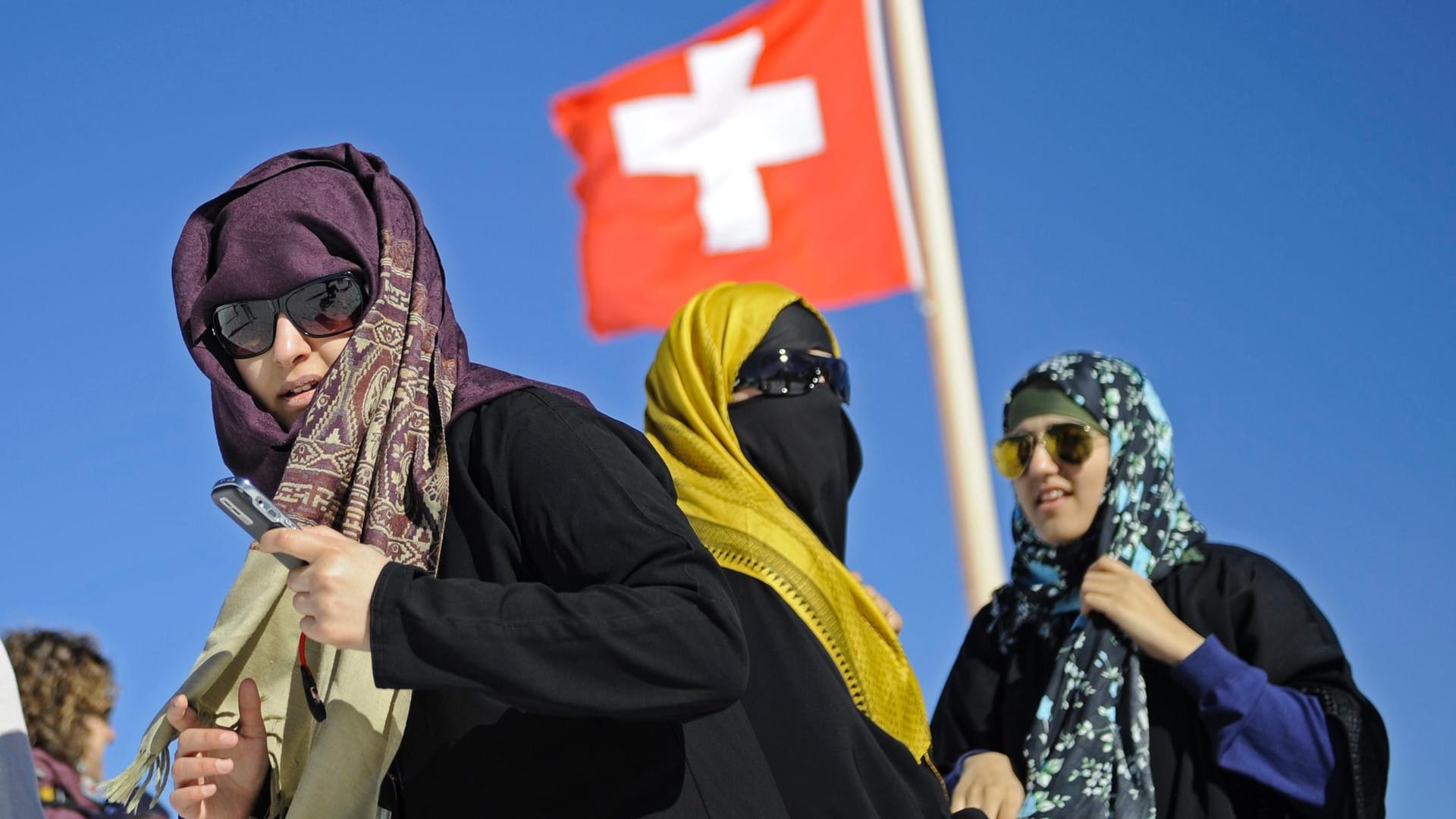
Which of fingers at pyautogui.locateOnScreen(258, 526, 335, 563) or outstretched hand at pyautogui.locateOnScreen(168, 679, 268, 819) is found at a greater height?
fingers at pyautogui.locateOnScreen(258, 526, 335, 563)

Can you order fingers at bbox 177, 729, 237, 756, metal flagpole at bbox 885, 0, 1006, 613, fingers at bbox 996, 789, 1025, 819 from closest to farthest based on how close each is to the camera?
fingers at bbox 177, 729, 237, 756
fingers at bbox 996, 789, 1025, 819
metal flagpole at bbox 885, 0, 1006, 613

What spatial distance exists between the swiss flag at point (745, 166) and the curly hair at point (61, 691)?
5218 millimetres

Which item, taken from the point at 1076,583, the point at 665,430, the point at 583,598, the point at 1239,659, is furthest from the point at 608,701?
the point at 1076,583

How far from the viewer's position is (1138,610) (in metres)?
3.85

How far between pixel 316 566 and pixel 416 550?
284 millimetres

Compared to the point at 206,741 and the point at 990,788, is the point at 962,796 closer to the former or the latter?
the point at 990,788

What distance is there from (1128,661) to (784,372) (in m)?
1.03

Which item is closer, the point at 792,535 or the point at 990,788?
the point at 792,535

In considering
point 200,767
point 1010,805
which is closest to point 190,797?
point 200,767

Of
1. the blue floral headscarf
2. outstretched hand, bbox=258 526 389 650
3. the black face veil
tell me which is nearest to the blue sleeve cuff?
the blue floral headscarf

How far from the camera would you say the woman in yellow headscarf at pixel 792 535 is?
281 cm

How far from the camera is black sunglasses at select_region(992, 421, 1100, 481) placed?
4.18 metres

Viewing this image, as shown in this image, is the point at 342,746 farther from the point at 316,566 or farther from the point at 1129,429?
the point at 1129,429

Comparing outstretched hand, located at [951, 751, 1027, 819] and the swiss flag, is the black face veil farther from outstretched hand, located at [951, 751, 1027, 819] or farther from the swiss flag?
the swiss flag
